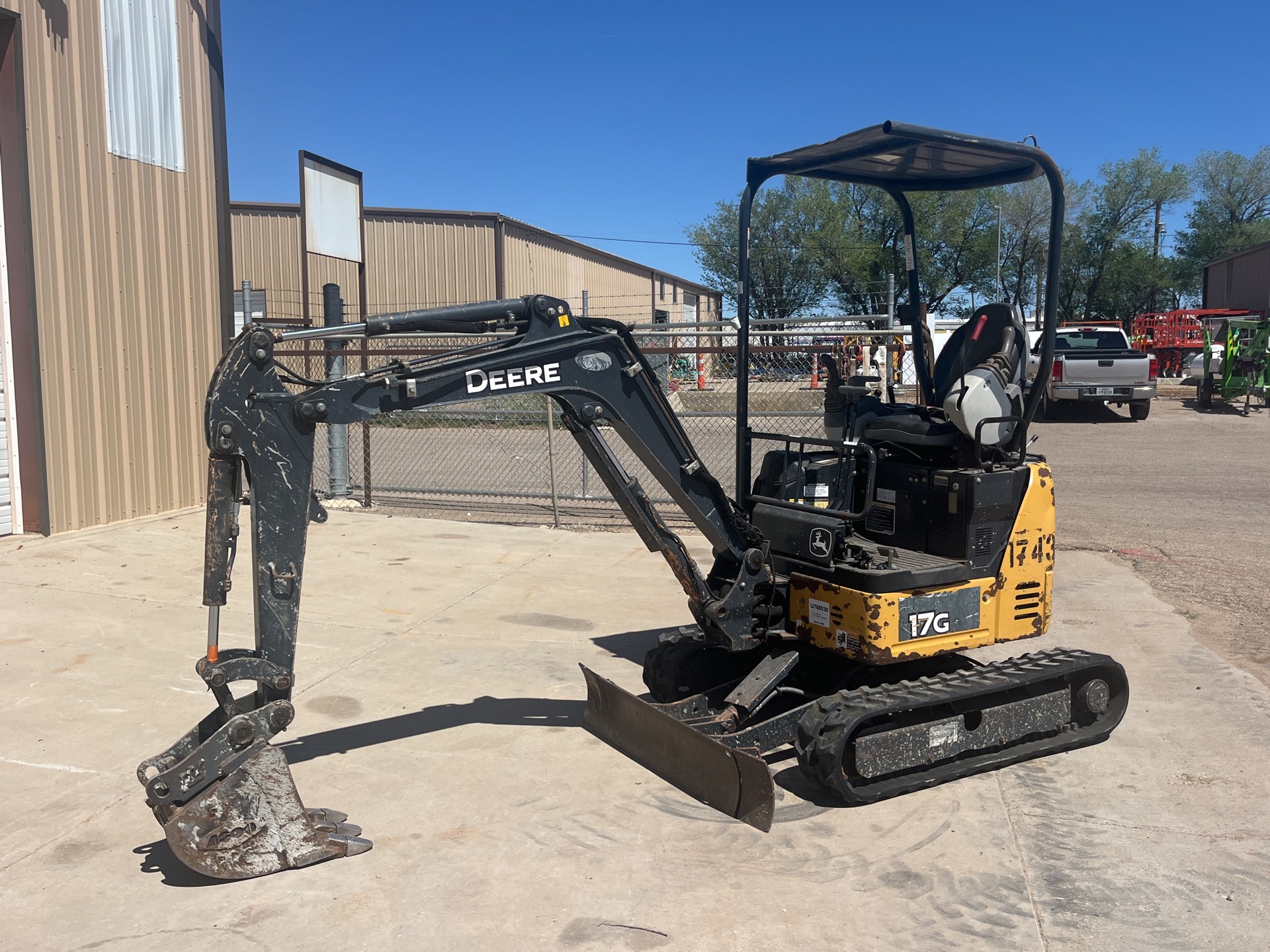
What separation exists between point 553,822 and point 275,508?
67.6 inches

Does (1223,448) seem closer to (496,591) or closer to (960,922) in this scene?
(496,591)

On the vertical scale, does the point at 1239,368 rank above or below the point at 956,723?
above

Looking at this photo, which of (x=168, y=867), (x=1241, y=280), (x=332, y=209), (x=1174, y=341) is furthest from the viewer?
(x=1241, y=280)

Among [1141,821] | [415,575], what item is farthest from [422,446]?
[1141,821]

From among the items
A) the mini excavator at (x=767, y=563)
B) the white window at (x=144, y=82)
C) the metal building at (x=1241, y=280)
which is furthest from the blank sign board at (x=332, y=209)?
the metal building at (x=1241, y=280)

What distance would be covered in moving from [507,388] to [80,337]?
712cm

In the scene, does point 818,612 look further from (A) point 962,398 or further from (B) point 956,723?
(A) point 962,398

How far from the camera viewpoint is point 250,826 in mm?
3814

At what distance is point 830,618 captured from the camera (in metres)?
4.95

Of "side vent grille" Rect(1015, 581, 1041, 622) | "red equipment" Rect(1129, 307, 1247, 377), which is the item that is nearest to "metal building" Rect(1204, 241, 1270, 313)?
"red equipment" Rect(1129, 307, 1247, 377)

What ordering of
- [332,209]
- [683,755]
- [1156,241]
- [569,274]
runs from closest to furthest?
[683,755] → [332,209] → [569,274] → [1156,241]

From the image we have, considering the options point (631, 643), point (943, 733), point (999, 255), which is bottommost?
point (631, 643)

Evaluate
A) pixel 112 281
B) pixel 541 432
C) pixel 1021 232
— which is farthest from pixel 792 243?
pixel 112 281

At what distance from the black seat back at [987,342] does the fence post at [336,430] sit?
716 cm
